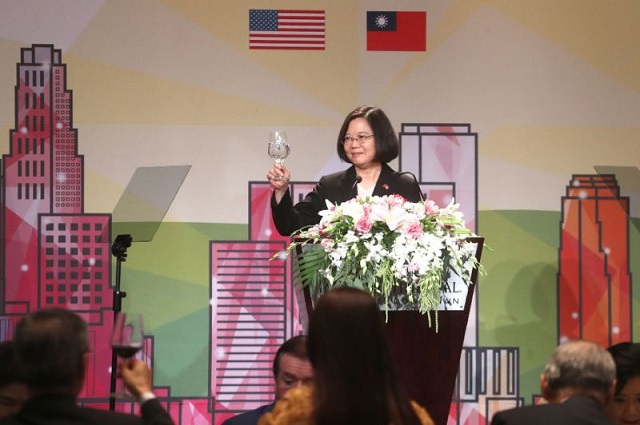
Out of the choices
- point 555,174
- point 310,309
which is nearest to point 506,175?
point 555,174

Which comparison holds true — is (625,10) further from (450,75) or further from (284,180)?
(284,180)

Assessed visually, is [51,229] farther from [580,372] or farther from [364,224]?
[580,372]

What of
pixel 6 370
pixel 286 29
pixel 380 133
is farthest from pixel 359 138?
pixel 6 370

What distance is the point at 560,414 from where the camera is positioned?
2807 millimetres

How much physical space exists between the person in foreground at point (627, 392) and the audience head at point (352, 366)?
1.60 metres

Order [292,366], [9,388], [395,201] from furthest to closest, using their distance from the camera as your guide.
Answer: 1. [395,201]
2. [292,366]
3. [9,388]

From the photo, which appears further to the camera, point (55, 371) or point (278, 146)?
point (278, 146)

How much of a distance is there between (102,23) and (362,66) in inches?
63.6

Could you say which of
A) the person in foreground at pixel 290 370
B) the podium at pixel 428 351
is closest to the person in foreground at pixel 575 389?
the person in foreground at pixel 290 370

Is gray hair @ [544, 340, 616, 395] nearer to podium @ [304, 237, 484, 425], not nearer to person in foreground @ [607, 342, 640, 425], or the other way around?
person in foreground @ [607, 342, 640, 425]

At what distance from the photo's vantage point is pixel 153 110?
20.5 ft

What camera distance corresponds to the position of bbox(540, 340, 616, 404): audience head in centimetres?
291

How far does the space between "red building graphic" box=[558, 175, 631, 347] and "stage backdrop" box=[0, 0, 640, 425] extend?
0.04 ft

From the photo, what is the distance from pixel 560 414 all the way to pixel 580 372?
0.56 feet
